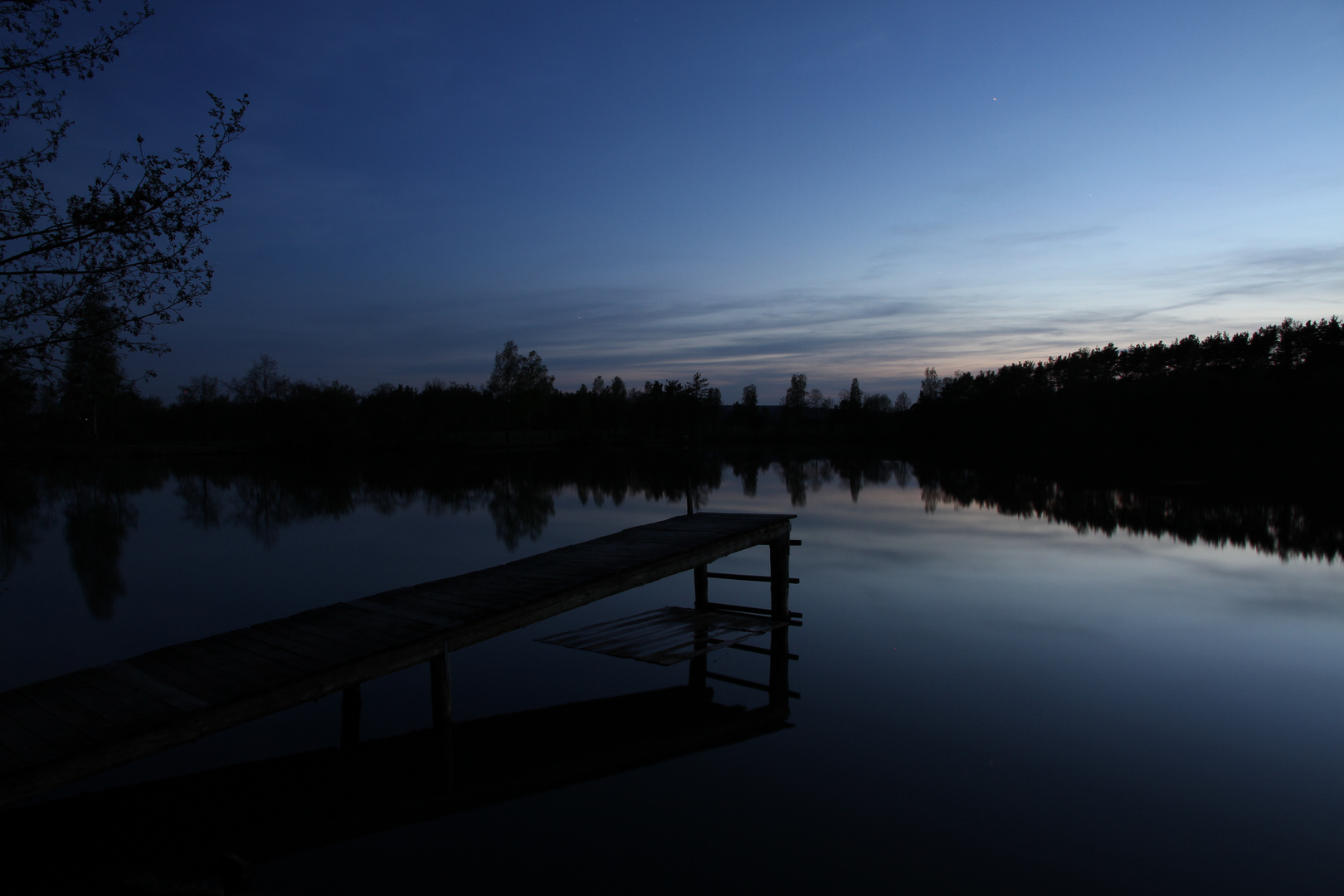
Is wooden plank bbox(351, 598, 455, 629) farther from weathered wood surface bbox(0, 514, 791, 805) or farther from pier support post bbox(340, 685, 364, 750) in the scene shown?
pier support post bbox(340, 685, 364, 750)

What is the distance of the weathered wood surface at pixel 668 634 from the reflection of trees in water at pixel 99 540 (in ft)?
33.8

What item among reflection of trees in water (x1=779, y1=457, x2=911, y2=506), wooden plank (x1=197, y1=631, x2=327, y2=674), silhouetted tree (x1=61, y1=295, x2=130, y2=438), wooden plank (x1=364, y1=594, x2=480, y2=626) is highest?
silhouetted tree (x1=61, y1=295, x2=130, y2=438)

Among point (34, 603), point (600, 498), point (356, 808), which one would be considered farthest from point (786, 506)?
point (356, 808)

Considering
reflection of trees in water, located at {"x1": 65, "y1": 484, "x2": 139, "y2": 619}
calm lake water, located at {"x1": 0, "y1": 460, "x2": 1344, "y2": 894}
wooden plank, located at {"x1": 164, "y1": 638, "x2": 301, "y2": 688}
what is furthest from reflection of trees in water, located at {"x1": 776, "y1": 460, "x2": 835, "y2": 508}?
wooden plank, located at {"x1": 164, "y1": 638, "x2": 301, "y2": 688}

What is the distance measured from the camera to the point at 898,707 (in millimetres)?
9227

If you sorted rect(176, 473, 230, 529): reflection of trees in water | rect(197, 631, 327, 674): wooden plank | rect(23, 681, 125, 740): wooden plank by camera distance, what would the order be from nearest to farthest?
1. rect(23, 681, 125, 740): wooden plank
2. rect(197, 631, 327, 674): wooden plank
3. rect(176, 473, 230, 529): reflection of trees in water

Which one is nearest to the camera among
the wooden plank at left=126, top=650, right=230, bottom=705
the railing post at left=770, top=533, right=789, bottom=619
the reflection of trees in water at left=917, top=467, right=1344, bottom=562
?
the wooden plank at left=126, top=650, right=230, bottom=705

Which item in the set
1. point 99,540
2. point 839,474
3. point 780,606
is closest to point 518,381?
point 839,474

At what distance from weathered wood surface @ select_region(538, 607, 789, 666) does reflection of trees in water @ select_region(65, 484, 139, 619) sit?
10.3 metres

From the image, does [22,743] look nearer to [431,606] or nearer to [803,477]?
[431,606]

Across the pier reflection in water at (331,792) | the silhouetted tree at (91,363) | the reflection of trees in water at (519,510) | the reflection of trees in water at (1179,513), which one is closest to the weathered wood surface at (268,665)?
the pier reflection in water at (331,792)

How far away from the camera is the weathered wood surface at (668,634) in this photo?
992 cm

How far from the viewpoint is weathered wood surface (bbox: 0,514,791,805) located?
17.9ft

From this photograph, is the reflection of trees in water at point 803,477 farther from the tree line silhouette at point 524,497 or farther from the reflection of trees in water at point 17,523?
the reflection of trees in water at point 17,523
